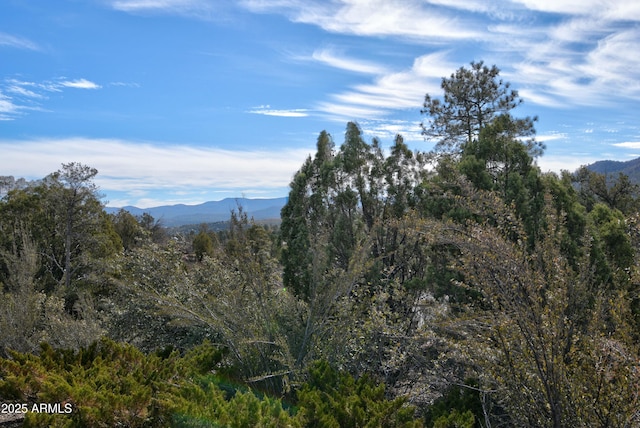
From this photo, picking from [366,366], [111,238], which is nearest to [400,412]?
[366,366]

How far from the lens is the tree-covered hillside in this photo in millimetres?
3465

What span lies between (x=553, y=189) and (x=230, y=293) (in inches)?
220

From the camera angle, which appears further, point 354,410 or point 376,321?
point 376,321

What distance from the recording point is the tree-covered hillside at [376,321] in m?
3.46

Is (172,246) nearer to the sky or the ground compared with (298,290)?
nearer to the sky

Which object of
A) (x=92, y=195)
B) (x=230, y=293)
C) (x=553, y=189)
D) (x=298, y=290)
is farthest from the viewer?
(x=92, y=195)

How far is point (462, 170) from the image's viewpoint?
7.83 meters

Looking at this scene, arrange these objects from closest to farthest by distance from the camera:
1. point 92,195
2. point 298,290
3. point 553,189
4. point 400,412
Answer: point 400,412, point 553,189, point 298,290, point 92,195

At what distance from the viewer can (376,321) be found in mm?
5195

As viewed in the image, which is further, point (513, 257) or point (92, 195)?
point (92, 195)

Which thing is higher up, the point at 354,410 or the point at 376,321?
the point at 376,321

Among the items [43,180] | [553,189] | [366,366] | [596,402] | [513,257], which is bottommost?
[366,366]

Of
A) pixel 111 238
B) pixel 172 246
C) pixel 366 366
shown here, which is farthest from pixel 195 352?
pixel 111 238

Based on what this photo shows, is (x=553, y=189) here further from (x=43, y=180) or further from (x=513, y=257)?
(x=43, y=180)
